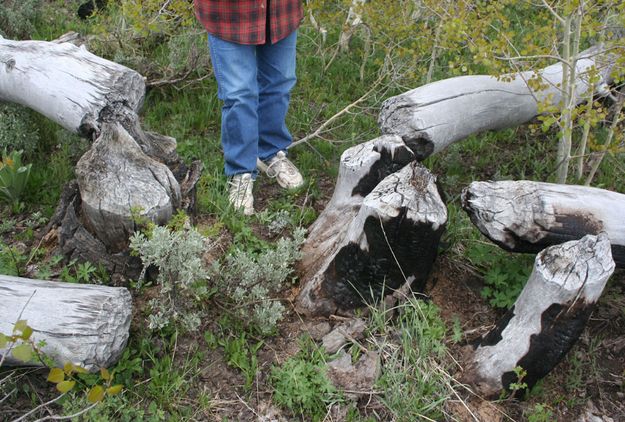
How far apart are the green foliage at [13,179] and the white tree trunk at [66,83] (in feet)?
1.03

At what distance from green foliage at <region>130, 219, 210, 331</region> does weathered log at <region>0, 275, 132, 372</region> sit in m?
0.17

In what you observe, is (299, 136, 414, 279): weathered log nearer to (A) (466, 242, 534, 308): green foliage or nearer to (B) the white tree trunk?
(A) (466, 242, 534, 308): green foliage

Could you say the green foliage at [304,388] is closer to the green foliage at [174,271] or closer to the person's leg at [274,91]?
the green foliage at [174,271]

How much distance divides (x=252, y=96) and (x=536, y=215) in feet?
5.65

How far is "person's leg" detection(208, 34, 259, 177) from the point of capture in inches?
141

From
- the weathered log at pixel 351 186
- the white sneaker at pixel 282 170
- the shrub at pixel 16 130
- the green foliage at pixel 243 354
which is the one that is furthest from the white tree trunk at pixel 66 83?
the green foliage at pixel 243 354

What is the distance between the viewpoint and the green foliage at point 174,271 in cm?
273

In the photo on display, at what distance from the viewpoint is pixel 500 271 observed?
322 centimetres

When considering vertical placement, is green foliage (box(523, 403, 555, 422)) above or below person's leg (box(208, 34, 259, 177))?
below

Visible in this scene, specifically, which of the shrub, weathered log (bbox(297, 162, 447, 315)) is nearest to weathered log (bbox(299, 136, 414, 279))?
weathered log (bbox(297, 162, 447, 315))

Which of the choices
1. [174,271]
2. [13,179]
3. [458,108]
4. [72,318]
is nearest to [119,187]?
[174,271]

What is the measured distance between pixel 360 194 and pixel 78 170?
1.35 metres

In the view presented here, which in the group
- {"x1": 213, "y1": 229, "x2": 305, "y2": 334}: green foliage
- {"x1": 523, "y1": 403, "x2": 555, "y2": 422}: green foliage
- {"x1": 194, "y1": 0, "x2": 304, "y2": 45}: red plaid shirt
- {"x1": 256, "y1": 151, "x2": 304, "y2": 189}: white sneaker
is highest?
{"x1": 194, "y1": 0, "x2": 304, "y2": 45}: red plaid shirt

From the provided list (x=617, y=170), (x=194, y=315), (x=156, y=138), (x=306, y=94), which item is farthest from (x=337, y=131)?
(x=194, y=315)
